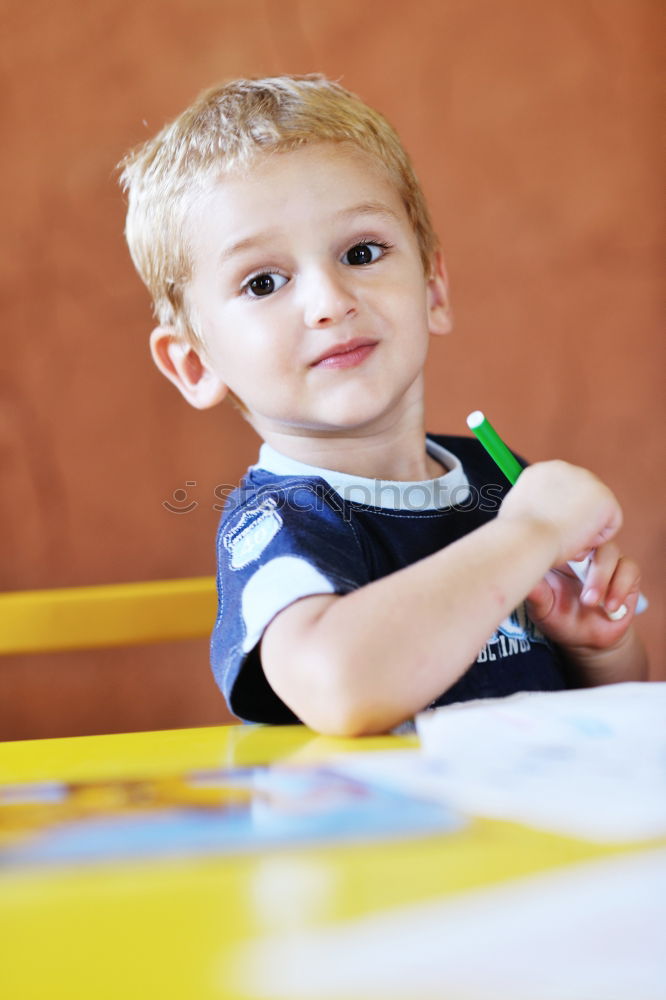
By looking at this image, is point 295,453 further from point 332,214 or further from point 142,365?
point 142,365

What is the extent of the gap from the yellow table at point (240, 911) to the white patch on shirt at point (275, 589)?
10.4 inches

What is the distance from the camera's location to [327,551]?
625 mm

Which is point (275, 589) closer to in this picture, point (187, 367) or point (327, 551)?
point (327, 551)

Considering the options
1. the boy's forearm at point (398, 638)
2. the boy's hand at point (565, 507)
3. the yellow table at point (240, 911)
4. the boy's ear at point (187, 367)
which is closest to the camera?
the yellow table at point (240, 911)

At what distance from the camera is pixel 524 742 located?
1.42 feet

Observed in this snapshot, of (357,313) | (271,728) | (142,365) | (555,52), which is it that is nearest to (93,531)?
(142,365)

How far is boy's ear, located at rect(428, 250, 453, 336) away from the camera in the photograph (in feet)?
3.00

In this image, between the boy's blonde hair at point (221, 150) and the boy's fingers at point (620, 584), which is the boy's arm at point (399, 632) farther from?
the boy's blonde hair at point (221, 150)

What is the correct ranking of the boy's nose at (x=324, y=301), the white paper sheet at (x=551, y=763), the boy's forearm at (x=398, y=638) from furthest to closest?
the boy's nose at (x=324, y=301)
the boy's forearm at (x=398, y=638)
the white paper sheet at (x=551, y=763)

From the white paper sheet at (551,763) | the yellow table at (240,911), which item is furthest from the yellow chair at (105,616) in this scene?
the yellow table at (240,911)

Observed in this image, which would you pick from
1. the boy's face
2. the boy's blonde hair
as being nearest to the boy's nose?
the boy's face

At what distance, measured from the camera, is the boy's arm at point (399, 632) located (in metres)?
0.52

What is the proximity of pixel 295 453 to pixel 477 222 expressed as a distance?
2.02ft

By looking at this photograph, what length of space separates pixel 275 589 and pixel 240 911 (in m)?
0.33
